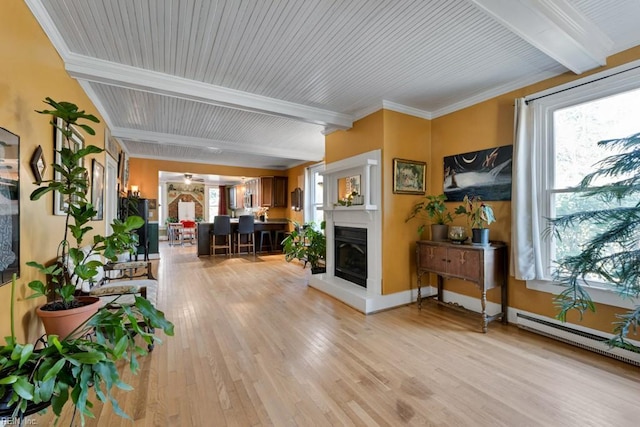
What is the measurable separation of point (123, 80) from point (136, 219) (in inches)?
68.3

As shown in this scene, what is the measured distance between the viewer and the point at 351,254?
4.22 metres

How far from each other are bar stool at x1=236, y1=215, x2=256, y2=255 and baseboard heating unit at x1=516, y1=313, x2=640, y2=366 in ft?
20.2

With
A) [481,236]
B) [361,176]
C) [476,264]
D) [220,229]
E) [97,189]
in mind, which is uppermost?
[361,176]

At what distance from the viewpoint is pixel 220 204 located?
12836 millimetres

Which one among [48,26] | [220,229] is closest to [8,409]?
[48,26]

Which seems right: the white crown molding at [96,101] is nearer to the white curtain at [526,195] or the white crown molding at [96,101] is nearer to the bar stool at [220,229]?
the bar stool at [220,229]

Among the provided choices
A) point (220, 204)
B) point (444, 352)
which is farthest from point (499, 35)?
point (220, 204)

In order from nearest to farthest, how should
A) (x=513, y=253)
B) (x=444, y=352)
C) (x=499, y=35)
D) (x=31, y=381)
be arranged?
(x=31, y=381)
(x=499, y=35)
(x=444, y=352)
(x=513, y=253)

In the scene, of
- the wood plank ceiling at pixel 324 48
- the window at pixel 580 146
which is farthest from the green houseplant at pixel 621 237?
the wood plank ceiling at pixel 324 48

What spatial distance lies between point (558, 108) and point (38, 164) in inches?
173

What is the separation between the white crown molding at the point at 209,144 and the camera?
4.80m

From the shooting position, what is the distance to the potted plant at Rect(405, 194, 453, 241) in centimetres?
354

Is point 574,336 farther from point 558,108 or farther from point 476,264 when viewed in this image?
point 558,108

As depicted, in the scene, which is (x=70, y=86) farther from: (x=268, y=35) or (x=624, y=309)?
(x=624, y=309)
